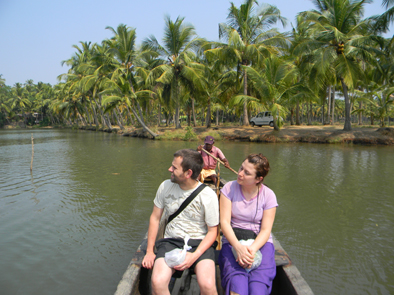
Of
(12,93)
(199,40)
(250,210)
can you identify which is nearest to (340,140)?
(199,40)

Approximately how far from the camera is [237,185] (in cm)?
289

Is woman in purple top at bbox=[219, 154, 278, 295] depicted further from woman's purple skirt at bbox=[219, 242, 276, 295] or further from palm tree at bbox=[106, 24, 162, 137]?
palm tree at bbox=[106, 24, 162, 137]

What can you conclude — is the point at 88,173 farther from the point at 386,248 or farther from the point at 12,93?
the point at 12,93

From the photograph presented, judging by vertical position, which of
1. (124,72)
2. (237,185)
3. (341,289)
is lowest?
(341,289)

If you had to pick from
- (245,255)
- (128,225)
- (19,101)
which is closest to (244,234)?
(245,255)

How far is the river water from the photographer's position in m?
3.89

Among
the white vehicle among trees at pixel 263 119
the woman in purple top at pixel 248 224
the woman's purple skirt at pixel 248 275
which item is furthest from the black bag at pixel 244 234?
the white vehicle among trees at pixel 263 119

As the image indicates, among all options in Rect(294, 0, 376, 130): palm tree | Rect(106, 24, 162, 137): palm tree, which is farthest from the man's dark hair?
Rect(106, 24, 162, 137): palm tree

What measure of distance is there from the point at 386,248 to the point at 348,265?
0.98m

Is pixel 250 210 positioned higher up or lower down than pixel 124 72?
lower down

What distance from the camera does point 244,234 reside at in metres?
2.76

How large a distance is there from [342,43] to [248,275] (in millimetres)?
20636

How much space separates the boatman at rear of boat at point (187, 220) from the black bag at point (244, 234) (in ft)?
0.74

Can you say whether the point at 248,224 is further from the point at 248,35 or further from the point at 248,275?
the point at 248,35
